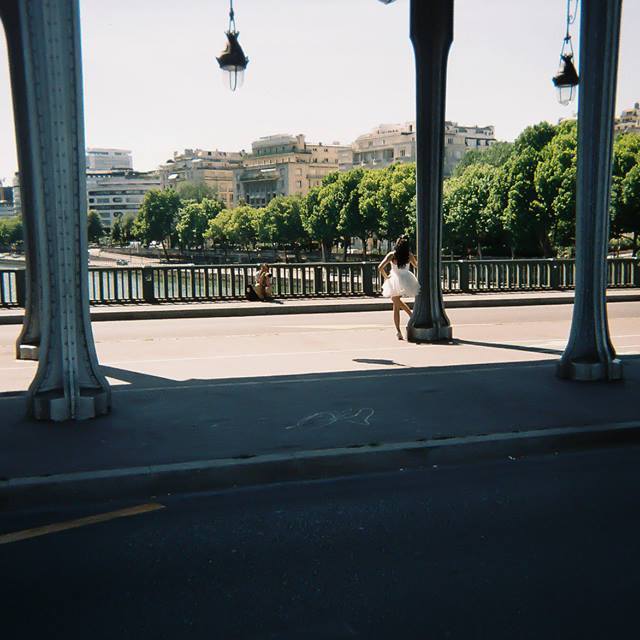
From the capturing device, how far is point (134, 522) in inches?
208

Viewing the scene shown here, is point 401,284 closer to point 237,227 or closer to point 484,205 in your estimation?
point 484,205

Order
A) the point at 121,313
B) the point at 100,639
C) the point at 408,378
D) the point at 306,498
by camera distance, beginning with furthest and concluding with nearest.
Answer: the point at 121,313 → the point at 408,378 → the point at 306,498 → the point at 100,639

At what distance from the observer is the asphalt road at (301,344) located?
1103cm

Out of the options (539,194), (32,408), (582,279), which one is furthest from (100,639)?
(539,194)

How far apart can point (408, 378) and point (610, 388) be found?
7.30 ft

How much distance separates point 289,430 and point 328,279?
1565 cm

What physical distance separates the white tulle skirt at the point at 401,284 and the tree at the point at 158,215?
174391 millimetres

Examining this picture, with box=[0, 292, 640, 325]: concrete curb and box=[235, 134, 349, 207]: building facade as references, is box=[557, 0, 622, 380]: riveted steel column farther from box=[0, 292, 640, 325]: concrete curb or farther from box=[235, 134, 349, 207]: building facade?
box=[235, 134, 349, 207]: building facade

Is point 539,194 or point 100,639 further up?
point 539,194

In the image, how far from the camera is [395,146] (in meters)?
184

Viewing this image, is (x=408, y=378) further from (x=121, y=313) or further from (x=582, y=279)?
(x=121, y=313)

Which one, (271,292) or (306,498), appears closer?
(306,498)

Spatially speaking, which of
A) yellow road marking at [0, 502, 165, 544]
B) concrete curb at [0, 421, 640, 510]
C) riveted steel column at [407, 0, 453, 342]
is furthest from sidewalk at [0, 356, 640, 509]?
riveted steel column at [407, 0, 453, 342]

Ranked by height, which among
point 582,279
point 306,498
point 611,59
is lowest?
point 306,498
